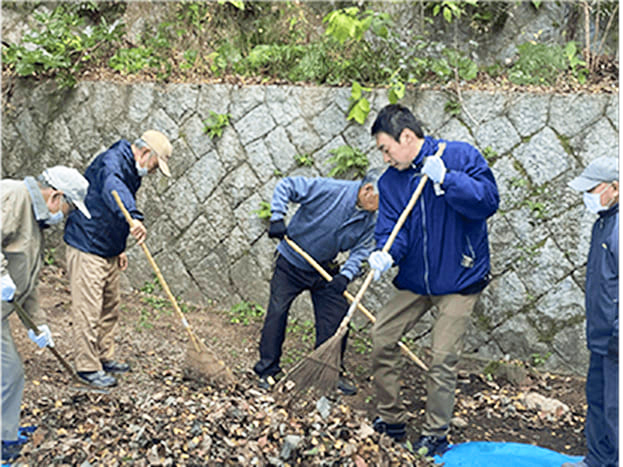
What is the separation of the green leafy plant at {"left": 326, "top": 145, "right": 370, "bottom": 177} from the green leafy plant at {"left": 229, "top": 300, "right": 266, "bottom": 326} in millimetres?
1648

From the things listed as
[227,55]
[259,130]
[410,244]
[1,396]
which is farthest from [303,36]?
[1,396]

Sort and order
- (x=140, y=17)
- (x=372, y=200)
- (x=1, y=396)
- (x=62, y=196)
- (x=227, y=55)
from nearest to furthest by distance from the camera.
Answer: (x=1, y=396) < (x=62, y=196) < (x=372, y=200) < (x=227, y=55) < (x=140, y=17)

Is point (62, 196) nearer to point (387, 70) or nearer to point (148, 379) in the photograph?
point (148, 379)

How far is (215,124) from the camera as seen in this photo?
24.1 feet

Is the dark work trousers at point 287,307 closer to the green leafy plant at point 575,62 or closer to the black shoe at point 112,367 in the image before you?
the black shoe at point 112,367

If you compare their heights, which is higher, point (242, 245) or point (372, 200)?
point (372, 200)

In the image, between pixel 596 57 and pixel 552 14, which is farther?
pixel 552 14

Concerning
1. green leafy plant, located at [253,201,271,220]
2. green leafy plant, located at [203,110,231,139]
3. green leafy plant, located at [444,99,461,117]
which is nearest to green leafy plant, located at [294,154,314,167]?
green leafy plant, located at [253,201,271,220]

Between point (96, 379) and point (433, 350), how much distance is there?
256cm

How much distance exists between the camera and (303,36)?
7863 millimetres

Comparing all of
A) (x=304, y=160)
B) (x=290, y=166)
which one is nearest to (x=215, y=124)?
(x=290, y=166)

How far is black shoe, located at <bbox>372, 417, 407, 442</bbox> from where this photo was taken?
480cm

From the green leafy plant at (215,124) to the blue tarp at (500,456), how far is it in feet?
13.4

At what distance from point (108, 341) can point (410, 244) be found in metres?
2.64
